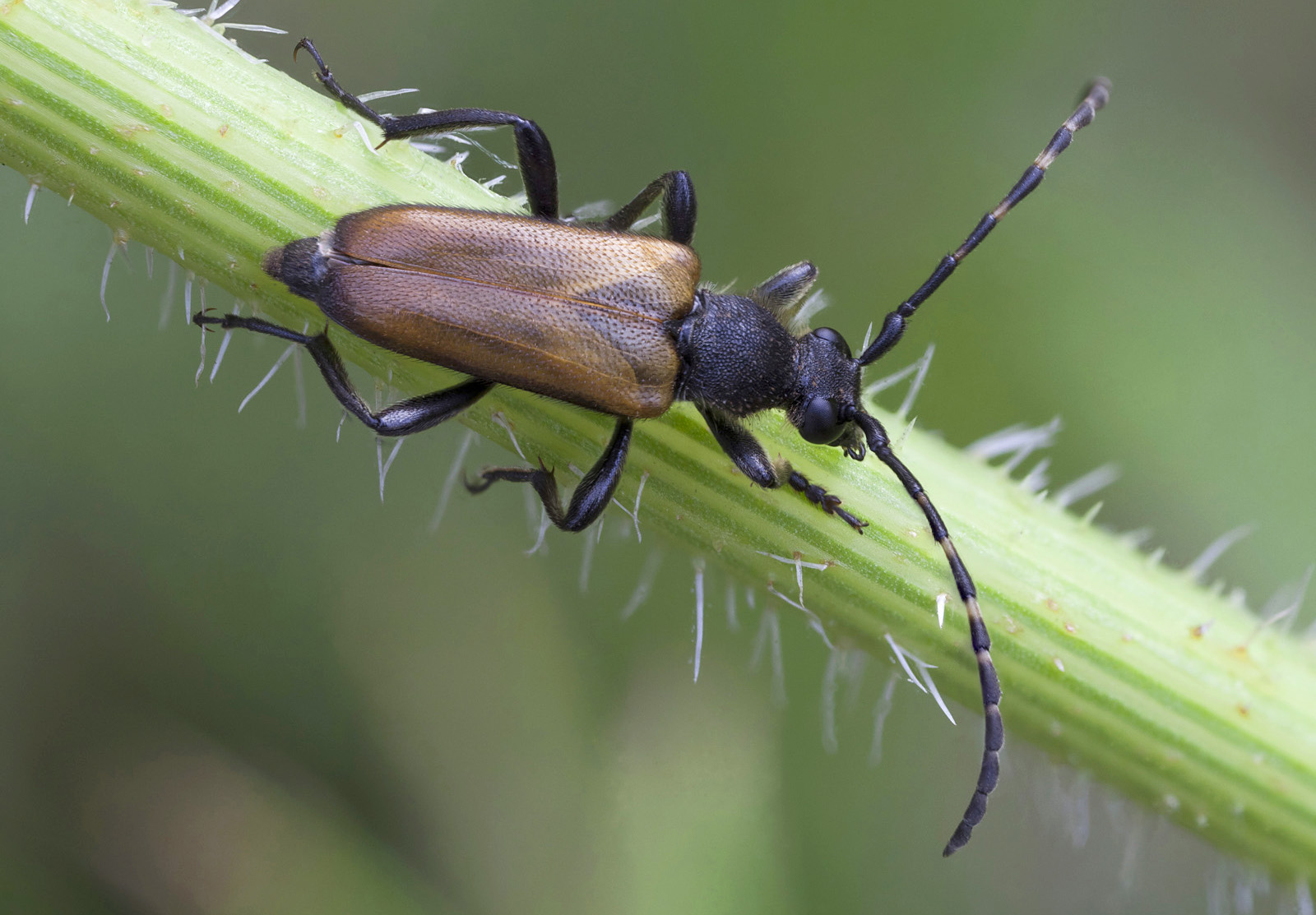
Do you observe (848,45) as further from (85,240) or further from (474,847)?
(474,847)

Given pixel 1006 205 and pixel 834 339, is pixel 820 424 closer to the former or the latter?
pixel 834 339

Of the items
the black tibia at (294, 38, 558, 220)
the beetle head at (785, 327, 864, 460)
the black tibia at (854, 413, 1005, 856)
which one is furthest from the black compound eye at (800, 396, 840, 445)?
the black tibia at (294, 38, 558, 220)

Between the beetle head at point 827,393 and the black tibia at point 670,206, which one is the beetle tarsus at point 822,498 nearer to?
the beetle head at point 827,393

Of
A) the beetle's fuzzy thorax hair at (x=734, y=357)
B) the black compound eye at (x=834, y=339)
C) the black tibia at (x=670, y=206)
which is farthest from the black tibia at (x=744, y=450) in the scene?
the black tibia at (x=670, y=206)

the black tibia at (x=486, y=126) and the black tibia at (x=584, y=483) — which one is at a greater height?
the black tibia at (x=486, y=126)

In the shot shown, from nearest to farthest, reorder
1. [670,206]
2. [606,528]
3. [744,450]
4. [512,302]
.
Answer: [744,450]
[512,302]
[606,528]
[670,206]

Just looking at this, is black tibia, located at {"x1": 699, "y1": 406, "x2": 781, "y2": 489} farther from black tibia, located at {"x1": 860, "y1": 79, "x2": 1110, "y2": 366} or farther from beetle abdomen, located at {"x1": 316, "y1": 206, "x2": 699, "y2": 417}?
black tibia, located at {"x1": 860, "y1": 79, "x2": 1110, "y2": 366}

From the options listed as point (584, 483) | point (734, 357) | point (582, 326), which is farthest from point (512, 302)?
point (734, 357)

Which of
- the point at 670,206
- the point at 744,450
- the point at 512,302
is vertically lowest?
the point at 512,302
